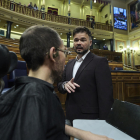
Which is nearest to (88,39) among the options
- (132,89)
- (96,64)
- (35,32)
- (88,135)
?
(96,64)

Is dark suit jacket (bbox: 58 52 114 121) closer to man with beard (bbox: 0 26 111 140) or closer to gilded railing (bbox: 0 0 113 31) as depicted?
man with beard (bbox: 0 26 111 140)

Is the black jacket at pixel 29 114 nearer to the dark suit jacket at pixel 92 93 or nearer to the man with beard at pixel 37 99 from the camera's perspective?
the man with beard at pixel 37 99

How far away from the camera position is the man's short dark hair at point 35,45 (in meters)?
0.47

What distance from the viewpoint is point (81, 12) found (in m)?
12.3

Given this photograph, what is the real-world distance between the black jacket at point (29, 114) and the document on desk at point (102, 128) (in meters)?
0.19

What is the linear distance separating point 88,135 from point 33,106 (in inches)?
11.1

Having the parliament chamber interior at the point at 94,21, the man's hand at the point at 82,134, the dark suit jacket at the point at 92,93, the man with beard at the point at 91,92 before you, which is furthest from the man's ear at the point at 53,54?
the parliament chamber interior at the point at 94,21

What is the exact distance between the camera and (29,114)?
33cm

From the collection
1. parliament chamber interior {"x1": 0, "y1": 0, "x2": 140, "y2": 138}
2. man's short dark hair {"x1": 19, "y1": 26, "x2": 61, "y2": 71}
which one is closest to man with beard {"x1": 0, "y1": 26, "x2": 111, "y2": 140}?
man's short dark hair {"x1": 19, "y1": 26, "x2": 61, "y2": 71}

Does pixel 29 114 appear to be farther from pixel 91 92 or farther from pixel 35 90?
pixel 91 92

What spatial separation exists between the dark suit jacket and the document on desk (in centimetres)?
35

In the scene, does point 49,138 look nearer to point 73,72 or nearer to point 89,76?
point 89,76

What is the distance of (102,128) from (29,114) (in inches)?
15.2

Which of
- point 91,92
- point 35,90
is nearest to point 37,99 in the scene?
point 35,90
